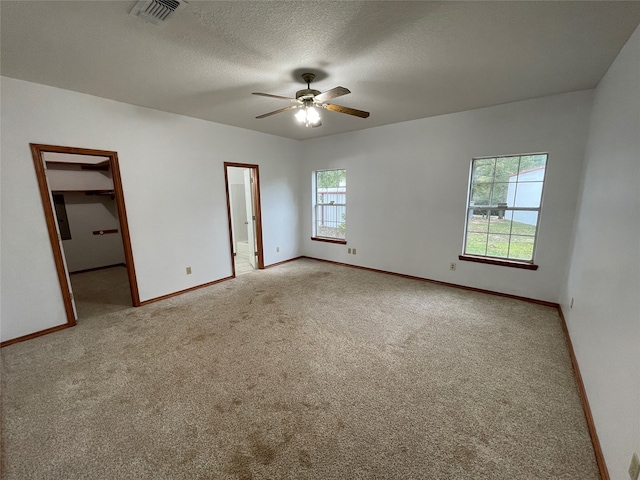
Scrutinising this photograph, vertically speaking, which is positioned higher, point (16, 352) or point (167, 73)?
point (167, 73)

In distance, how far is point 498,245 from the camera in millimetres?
3543

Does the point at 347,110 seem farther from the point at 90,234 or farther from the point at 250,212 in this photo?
the point at 90,234

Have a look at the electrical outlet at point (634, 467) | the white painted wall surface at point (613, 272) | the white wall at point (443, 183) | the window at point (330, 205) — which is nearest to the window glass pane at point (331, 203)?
the window at point (330, 205)

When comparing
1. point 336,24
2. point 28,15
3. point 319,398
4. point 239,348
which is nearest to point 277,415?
point 319,398

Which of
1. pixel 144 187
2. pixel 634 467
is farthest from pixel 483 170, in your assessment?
pixel 144 187

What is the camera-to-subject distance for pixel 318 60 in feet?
7.01

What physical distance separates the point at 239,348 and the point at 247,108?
2905 mm

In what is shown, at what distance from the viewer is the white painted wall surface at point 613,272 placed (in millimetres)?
1218

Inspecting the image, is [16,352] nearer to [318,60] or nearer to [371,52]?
[318,60]

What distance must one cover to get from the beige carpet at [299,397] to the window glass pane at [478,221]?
1135 millimetres

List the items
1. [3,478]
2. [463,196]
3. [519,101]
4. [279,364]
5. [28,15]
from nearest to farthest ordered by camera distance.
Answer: [3,478], [28,15], [279,364], [519,101], [463,196]

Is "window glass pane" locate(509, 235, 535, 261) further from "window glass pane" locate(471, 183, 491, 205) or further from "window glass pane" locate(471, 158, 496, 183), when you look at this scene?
"window glass pane" locate(471, 158, 496, 183)

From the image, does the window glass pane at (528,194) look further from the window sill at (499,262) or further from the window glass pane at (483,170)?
the window sill at (499,262)

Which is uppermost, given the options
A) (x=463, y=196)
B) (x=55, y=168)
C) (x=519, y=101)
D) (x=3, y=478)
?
(x=519, y=101)
